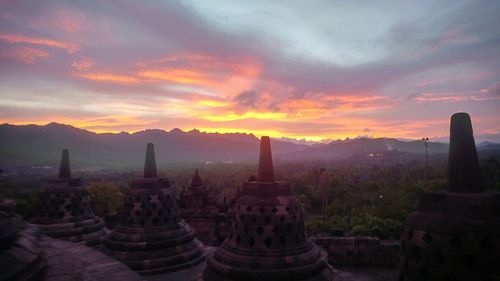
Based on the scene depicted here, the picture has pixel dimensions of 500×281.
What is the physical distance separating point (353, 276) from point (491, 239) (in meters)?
11.7

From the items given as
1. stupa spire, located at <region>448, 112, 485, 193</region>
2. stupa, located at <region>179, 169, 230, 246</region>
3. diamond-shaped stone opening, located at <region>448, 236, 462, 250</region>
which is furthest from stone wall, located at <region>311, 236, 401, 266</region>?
diamond-shaped stone opening, located at <region>448, 236, 462, 250</region>

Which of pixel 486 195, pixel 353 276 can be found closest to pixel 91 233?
pixel 353 276

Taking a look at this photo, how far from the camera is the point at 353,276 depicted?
15.4 metres

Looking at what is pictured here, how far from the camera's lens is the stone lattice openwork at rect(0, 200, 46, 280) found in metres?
3.44

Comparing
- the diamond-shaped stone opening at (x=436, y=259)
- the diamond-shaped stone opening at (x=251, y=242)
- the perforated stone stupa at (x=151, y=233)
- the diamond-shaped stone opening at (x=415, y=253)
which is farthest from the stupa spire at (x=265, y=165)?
the diamond-shaped stone opening at (x=436, y=259)

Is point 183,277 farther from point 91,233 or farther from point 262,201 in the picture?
point 91,233

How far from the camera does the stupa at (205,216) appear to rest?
17.9 meters

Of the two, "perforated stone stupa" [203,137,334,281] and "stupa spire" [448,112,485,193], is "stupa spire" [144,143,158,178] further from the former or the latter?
"stupa spire" [448,112,485,193]

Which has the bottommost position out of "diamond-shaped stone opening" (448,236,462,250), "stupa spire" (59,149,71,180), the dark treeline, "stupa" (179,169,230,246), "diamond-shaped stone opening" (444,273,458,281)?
the dark treeline

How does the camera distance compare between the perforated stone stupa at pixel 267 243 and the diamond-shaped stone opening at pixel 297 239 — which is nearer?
the perforated stone stupa at pixel 267 243

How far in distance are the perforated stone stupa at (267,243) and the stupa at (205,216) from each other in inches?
330

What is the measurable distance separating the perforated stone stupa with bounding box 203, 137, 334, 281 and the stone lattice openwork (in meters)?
5.40

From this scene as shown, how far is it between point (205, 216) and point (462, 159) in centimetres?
1405

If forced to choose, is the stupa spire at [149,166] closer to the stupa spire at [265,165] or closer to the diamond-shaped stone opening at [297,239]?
the stupa spire at [265,165]
